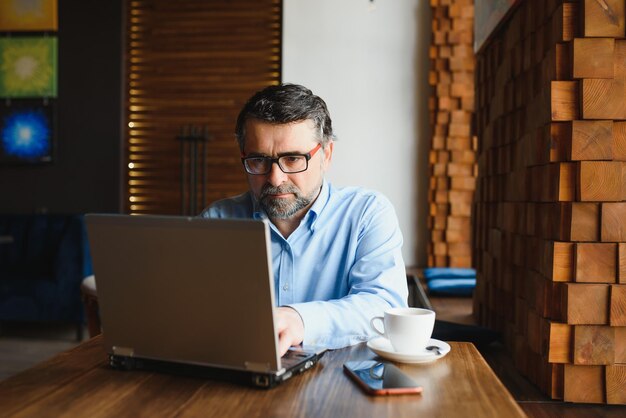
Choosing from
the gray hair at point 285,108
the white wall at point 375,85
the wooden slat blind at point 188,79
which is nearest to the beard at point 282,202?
the gray hair at point 285,108

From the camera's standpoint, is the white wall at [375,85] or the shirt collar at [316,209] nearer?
the shirt collar at [316,209]

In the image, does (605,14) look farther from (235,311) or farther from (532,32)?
(235,311)

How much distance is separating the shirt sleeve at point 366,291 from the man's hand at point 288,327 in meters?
0.02

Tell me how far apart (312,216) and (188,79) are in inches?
137

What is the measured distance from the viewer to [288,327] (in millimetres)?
1160

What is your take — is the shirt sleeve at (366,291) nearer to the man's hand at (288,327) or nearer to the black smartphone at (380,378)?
the man's hand at (288,327)

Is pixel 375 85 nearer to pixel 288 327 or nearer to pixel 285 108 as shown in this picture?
pixel 285 108

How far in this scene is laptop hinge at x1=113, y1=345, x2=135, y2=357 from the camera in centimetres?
107

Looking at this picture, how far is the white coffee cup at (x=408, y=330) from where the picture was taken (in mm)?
1105

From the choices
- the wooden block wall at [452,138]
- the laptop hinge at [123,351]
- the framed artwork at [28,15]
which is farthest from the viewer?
the framed artwork at [28,15]

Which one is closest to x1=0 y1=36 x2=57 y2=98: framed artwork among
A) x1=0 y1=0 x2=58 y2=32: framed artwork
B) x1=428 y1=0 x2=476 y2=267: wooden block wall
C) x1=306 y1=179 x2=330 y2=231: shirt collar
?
x1=0 y1=0 x2=58 y2=32: framed artwork

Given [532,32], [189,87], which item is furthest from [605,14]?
[189,87]

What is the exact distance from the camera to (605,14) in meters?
1.54

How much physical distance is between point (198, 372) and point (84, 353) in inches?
12.1
